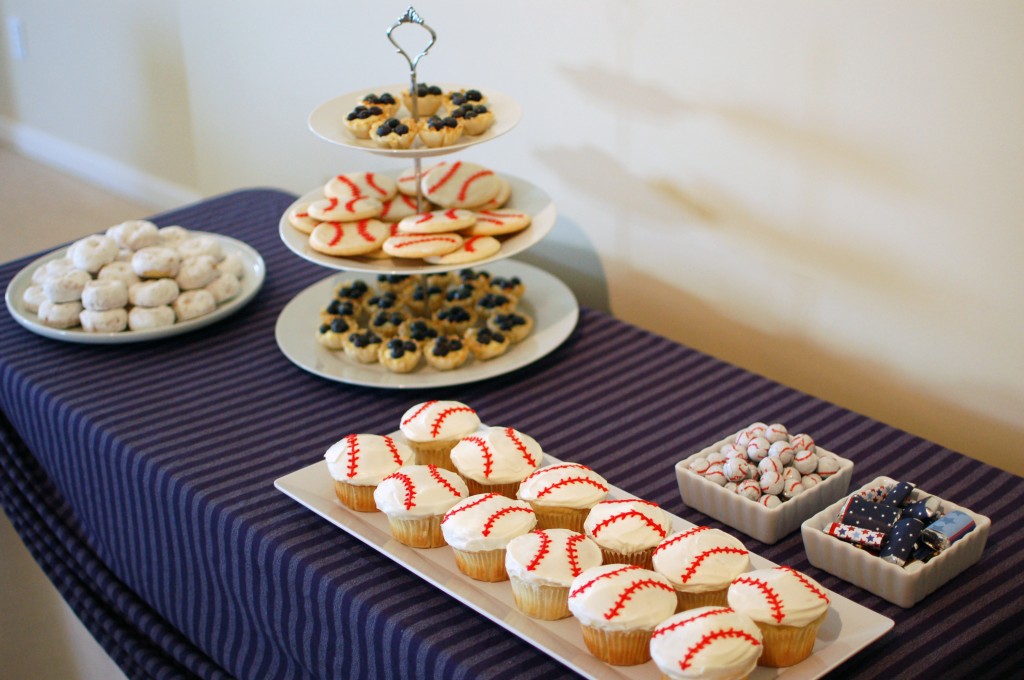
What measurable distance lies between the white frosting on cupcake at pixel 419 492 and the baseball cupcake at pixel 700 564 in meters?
0.21

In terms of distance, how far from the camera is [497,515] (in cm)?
106

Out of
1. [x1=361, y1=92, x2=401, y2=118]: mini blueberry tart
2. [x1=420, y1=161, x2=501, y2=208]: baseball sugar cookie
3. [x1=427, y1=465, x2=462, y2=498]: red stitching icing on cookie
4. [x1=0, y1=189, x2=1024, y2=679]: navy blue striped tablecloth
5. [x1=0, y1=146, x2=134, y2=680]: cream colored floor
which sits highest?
[x1=361, y1=92, x2=401, y2=118]: mini blueberry tart

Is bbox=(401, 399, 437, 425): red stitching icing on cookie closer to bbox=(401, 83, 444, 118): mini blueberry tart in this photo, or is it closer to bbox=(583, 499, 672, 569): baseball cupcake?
bbox=(583, 499, 672, 569): baseball cupcake

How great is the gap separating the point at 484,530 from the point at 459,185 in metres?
0.66

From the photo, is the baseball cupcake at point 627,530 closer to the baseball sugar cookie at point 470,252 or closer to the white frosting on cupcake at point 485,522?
the white frosting on cupcake at point 485,522

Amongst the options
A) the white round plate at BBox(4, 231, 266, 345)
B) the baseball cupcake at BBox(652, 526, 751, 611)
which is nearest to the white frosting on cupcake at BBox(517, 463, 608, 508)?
the baseball cupcake at BBox(652, 526, 751, 611)

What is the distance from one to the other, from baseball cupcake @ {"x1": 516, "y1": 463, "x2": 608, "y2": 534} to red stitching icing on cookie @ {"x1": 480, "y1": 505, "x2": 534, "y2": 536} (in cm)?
2

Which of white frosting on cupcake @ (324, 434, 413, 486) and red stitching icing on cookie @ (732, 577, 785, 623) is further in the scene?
white frosting on cupcake @ (324, 434, 413, 486)

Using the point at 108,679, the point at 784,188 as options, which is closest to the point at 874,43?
the point at 784,188

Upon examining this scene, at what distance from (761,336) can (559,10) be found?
22.5 inches

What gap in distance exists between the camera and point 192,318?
1.65 m

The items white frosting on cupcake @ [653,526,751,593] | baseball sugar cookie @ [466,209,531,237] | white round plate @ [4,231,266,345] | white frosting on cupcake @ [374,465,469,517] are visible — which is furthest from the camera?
white round plate @ [4,231,266,345]

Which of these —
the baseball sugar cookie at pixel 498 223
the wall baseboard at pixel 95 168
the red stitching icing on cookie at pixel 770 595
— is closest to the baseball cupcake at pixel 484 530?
the red stitching icing on cookie at pixel 770 595

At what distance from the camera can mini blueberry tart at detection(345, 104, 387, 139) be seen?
1423 mm
